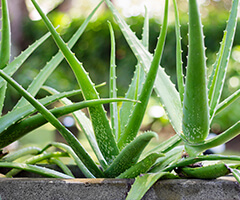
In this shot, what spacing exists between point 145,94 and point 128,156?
10 centimetres

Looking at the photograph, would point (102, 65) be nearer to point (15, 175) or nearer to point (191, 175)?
point (15, 175)

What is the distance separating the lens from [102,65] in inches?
108

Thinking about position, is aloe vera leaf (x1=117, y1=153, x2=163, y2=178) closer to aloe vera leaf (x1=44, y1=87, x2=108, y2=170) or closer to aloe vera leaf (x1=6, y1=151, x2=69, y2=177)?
aloe vera leaf (x1=44, y1=87, x2=108, y2=170)

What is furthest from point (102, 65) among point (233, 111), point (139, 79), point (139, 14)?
point (139, 79)

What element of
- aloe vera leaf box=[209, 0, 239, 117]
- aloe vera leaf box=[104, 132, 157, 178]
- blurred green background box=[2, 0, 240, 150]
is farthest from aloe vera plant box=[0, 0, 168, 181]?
blurred green background box=[2, 0, 240, 150]

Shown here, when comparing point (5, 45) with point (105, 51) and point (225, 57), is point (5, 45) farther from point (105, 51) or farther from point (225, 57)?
point (105, 51)

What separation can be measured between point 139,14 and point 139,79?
6.66 feet

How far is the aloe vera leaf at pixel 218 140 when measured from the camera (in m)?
0.42

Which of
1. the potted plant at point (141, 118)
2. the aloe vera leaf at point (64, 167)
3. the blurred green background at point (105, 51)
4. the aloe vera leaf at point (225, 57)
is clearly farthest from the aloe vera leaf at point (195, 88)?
the blurred green background at point (105, 51)

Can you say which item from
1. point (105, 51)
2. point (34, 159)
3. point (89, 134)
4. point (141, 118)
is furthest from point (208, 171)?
point (105, 51)

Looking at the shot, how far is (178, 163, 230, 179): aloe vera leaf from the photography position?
46 centimetres

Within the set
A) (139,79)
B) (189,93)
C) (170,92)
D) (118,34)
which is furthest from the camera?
(118,34)

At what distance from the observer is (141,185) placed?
435 millimetres

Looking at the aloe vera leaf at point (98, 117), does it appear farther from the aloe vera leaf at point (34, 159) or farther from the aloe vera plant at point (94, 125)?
the aloe vera leaf at point (34, 159)
